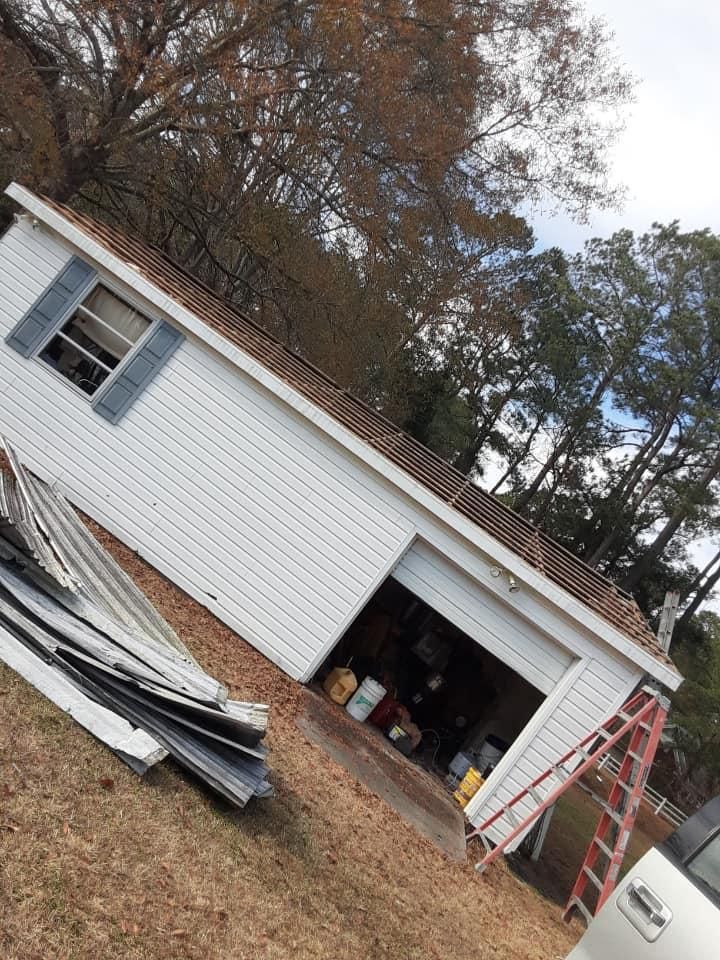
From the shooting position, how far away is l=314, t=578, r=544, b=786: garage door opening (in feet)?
39.6

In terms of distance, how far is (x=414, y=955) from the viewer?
4.95 m

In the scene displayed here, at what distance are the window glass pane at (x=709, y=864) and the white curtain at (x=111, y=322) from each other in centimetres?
932

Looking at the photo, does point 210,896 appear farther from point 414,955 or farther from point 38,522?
point 38,522

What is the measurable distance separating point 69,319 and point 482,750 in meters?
8.71

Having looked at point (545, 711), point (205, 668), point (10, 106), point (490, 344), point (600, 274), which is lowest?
point (205, 668)

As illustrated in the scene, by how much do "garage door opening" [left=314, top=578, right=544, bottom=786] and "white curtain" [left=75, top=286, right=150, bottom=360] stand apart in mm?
5613

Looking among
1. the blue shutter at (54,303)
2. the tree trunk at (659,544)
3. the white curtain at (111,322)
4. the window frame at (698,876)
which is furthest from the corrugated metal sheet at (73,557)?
the tree trunk at (659,544)

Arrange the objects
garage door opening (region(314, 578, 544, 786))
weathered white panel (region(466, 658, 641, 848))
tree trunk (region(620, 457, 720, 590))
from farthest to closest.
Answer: tree trunk (region(620, 457, 720, 590)), garage door opening (region(314, 578, 544, 786)), weathered white panel (region(466, 658, 641, 848))

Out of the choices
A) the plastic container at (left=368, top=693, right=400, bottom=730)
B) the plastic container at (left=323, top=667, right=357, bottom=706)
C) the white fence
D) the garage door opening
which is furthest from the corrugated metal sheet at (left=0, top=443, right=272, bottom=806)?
the white fence

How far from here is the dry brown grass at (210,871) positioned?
138 inches

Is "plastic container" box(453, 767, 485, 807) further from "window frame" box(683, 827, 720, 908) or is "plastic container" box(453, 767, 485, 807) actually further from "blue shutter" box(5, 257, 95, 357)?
"blue shutter" box(5, 257, 95, 357)

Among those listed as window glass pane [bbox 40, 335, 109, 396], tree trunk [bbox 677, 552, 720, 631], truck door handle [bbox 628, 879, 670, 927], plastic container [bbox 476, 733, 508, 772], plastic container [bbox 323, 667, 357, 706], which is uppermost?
tree trunk [bbox 677, 552, 720, 631]

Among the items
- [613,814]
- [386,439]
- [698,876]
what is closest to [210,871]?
[698,876]

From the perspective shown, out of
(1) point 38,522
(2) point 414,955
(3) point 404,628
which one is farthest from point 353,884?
(3) point 404,628
